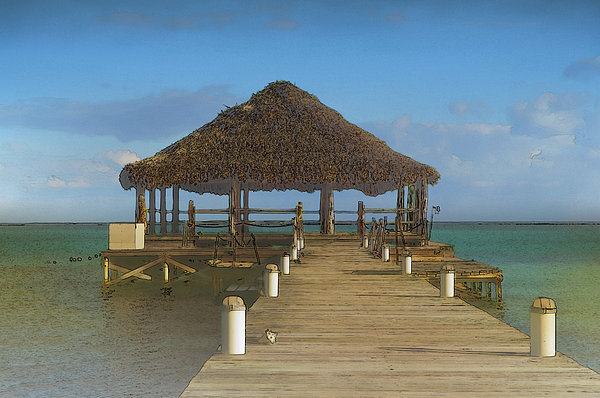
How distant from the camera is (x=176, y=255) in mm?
21328

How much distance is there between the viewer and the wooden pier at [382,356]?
200 inches

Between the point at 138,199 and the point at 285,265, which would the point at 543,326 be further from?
the point at 138,199

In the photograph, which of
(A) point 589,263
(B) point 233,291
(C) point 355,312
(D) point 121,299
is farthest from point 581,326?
(A) point 589,263

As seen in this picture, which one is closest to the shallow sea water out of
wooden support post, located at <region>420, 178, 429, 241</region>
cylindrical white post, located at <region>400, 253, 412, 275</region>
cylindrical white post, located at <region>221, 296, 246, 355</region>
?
cylindrical white post, located at <region>400, 253, 412, 275</region>

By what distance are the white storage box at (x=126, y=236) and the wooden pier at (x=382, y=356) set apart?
471 inches

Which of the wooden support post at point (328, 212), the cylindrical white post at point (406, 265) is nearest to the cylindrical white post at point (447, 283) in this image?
the cylindrical white post at point (406, 265)

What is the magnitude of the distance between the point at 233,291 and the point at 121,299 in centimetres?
671

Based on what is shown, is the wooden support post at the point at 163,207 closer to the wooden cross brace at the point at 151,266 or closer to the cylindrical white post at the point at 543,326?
the wooden cross brace at the point at 151,266

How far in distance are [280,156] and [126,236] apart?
6340 mm

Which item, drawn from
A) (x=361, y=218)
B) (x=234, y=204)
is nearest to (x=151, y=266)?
(x=234, y=204)

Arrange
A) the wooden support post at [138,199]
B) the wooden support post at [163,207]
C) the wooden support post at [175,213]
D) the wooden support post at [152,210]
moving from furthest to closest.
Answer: the wooden support post at [175,213] → the wooden support post at [163,207] → the wooden support post at [152,210] → the wooden support post at [138,199]

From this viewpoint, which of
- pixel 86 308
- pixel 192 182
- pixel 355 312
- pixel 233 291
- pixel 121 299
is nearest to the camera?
pixel 355 312

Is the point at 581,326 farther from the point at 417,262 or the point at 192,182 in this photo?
the point at 192,182

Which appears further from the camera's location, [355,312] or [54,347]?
[54,347]
